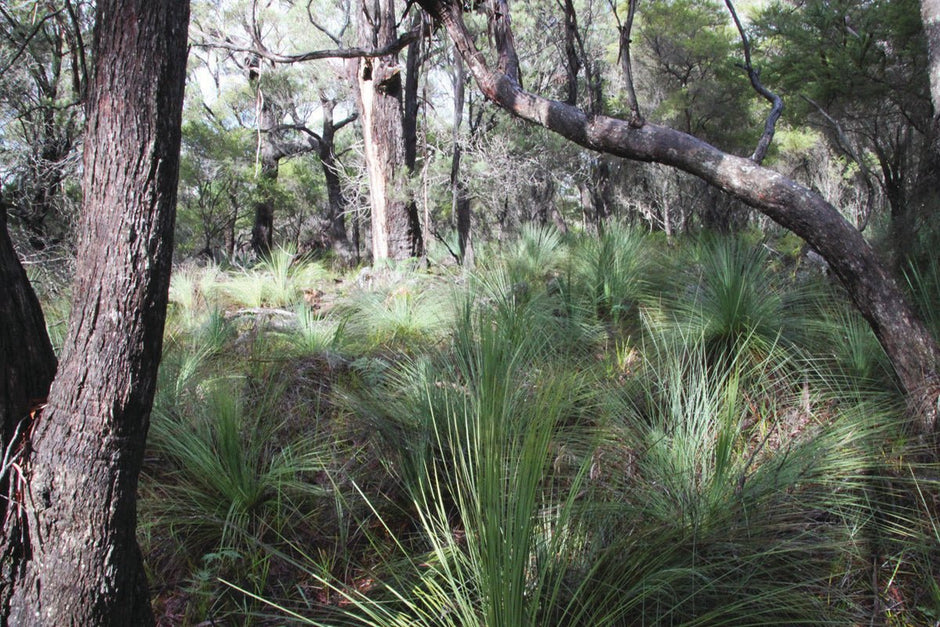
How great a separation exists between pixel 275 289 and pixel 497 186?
18.6ft

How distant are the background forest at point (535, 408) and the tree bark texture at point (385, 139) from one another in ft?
0.14

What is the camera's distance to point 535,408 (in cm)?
192

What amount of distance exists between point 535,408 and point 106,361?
4.46 ft

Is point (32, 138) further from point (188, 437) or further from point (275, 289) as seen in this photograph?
point (188, 437)

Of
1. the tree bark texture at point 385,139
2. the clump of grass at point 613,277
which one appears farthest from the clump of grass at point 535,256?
the tree bark texture at point 385,139

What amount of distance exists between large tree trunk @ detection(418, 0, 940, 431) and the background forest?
0.18 m

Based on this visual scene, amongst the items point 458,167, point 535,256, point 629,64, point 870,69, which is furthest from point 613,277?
point 870,69

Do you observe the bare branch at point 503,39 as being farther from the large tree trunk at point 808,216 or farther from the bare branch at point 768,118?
the bare branch at point 768,118

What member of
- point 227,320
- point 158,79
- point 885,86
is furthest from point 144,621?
point 885,86

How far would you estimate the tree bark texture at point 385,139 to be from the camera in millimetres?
7184

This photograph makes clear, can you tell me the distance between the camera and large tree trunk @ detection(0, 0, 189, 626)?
5.38ft

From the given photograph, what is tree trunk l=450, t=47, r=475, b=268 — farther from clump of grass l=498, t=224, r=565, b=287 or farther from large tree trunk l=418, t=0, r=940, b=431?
large tree trunk l=418, t=0, r=940, b=431

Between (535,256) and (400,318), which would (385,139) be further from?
(400,318)

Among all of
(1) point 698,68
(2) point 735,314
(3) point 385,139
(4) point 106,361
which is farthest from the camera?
(1) point 698,68
